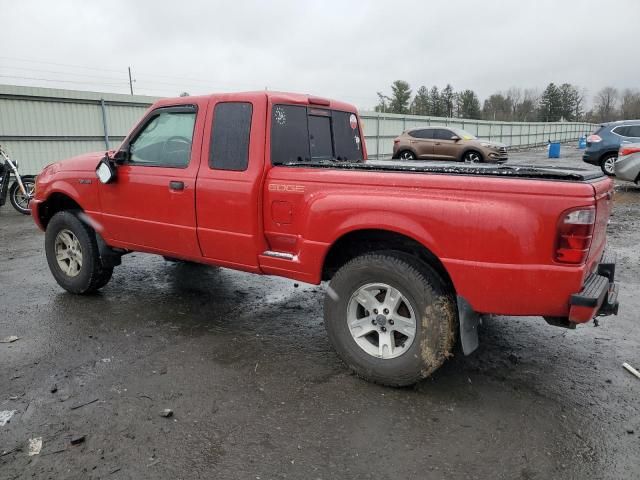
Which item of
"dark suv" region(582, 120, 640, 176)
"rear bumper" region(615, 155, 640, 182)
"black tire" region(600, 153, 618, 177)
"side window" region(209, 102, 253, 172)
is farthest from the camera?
"black tire" region(600, 153, 618, 177)

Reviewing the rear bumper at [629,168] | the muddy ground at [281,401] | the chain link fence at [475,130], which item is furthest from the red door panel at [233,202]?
the chain link fence at [475,130]

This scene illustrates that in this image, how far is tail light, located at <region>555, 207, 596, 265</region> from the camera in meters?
2.59

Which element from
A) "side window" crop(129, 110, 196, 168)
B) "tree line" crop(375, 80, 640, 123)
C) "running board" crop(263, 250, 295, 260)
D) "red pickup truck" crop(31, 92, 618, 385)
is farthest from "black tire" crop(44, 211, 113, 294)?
"tree line" crop(375, 80, 640, 123)

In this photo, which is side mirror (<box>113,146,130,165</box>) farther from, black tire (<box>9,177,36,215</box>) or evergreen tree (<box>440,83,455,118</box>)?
evergreen tree (<box>440,83,455,118</box>)

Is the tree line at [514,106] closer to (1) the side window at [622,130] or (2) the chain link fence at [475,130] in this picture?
(2) the chain link fence at [475,130]

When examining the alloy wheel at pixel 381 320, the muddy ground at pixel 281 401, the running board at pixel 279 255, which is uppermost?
the running board at pixel 279 255

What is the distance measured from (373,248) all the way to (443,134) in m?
Result: 16.7

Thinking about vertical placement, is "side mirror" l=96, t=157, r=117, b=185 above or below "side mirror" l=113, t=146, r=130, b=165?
below

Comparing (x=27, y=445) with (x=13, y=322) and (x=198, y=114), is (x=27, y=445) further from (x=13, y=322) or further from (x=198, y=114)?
(x=198, y=114)

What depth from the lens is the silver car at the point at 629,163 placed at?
12.1 m

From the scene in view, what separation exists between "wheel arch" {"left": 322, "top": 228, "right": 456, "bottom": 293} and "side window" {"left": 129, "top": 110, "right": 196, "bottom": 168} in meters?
1.49

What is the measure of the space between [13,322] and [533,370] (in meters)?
4.29

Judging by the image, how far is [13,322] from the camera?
439 centimetres

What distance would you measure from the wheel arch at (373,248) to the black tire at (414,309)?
0.40 feet
